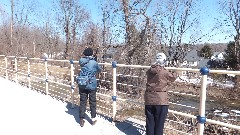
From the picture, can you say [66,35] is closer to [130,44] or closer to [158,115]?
[130,44]

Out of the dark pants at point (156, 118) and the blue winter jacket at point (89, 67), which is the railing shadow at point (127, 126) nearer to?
the dark pants at point (156, 118)

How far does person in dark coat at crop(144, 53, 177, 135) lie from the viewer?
386 centimetres

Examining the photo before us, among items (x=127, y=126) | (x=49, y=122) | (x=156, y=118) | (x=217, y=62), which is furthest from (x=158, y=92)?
(x=217, y=62)

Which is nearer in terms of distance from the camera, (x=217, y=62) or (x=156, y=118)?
(x=156, y=118)

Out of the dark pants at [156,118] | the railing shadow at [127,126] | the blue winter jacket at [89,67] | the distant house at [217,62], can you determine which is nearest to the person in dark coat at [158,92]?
the dark pants at [156,118]

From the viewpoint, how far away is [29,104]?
→ 21.0 ft

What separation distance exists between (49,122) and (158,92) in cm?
253

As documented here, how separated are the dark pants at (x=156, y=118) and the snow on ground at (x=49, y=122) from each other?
28.7 inches

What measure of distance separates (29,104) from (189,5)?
87.8ft

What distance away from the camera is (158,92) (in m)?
3.90

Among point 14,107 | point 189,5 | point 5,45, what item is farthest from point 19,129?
point 5,45

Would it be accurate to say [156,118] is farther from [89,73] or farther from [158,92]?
[89,73]

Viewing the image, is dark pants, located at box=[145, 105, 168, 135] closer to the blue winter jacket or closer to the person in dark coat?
the person in dark coat

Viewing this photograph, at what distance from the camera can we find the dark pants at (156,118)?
397 centimetres
